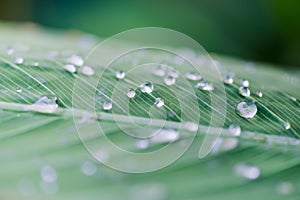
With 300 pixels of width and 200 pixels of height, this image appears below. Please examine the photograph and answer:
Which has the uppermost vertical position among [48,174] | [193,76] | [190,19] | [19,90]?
[190,19]

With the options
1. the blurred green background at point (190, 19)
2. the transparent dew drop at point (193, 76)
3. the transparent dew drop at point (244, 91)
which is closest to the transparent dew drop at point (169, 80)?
the transparent dew drop at point (193, 76)

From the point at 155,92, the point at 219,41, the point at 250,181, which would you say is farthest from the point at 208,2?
the point at 250,181

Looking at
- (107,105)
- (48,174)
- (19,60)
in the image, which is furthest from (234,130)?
(19,60)

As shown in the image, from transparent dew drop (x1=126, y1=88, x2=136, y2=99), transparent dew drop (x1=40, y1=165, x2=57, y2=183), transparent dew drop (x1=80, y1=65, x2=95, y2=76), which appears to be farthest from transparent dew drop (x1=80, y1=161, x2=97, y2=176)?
transparent dew drop (x1=80, y1=65, x2=95, y2=76)

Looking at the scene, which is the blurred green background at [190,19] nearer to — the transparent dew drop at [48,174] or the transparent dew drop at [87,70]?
the transparent dew drop at [87,70]

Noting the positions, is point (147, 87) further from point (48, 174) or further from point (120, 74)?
point (48, 174)

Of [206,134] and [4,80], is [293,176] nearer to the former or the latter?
[206,134]

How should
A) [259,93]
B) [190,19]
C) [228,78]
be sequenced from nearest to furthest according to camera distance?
[259,93], [228,78], [190,19]

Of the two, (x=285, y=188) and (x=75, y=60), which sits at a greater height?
(x=75, y=60)
